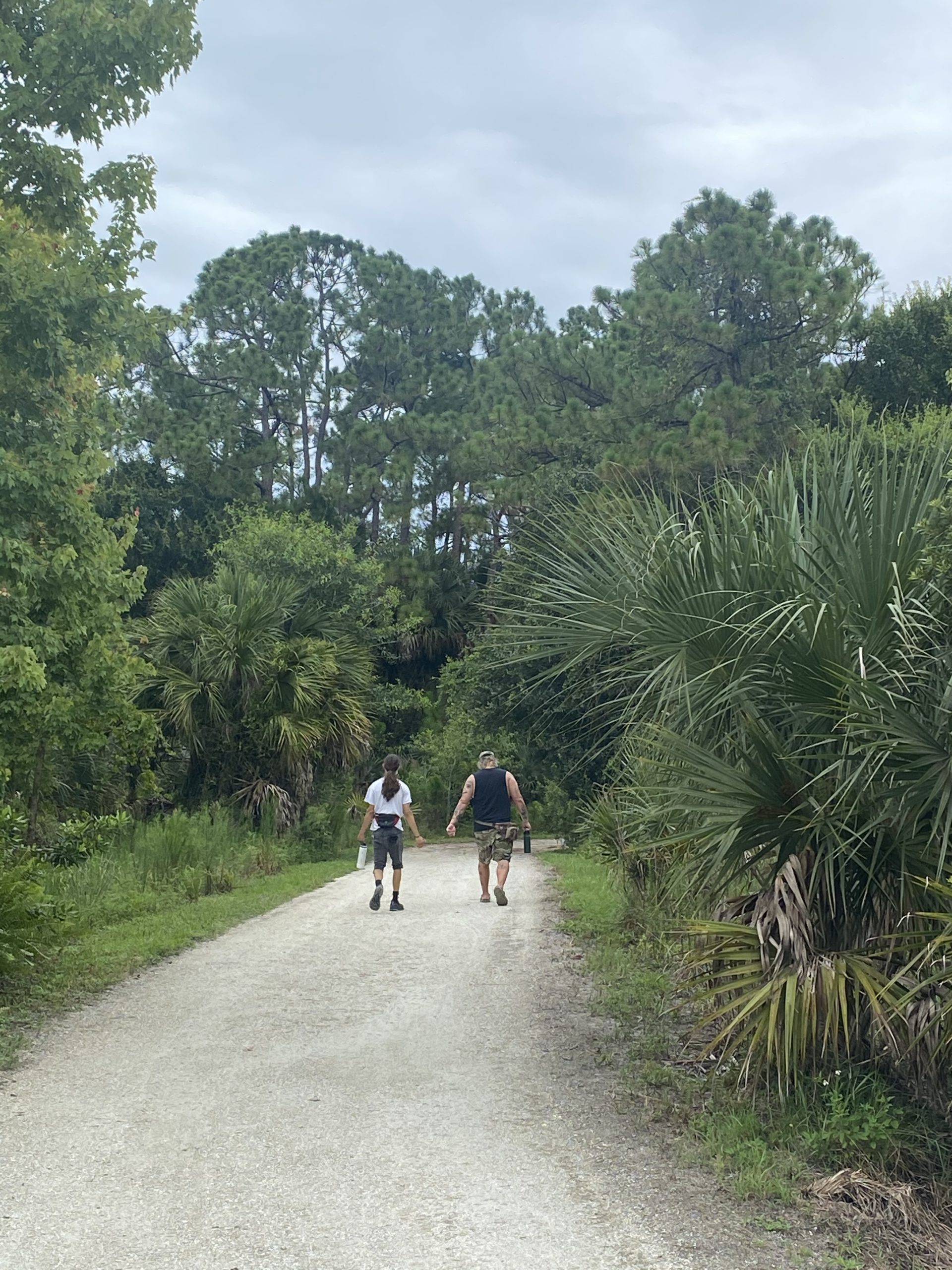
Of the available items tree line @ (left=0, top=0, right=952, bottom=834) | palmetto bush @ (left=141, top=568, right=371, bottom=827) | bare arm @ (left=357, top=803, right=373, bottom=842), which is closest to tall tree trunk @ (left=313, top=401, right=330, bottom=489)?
tree line @ (left=0, top=0, right=952, bottom=834)

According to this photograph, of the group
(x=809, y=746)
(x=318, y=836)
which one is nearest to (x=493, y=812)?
(x=809, y=746)

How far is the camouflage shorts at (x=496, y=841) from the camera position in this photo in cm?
1352

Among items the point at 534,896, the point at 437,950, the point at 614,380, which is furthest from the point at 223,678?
the point at 614,380

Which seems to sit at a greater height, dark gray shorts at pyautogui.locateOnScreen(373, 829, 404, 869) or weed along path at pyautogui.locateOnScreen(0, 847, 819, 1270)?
dark gray shorts at pyautogui.locateOnScreen(373, 829, 404, 869)

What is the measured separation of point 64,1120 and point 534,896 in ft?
32.8

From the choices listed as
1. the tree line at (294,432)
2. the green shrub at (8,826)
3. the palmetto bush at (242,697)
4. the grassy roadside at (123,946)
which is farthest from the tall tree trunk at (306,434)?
the green shrub at (8,826)

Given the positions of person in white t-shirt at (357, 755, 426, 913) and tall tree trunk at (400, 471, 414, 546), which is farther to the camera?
tall tree trunk at (400, 471, 414, 546)

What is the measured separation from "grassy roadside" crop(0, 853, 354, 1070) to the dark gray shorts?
1.46 meters

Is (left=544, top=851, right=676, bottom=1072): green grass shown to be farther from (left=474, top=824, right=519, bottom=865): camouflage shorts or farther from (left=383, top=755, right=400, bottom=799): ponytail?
(left=383, top=755, right=400, bottom=799): ponytail

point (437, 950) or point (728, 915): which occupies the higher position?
point (728, 915)

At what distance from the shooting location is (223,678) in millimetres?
21078

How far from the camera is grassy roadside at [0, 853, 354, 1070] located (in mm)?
7887

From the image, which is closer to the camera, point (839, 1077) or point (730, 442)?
point (839, 1077)

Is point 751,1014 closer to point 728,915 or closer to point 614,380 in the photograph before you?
point 728,915
